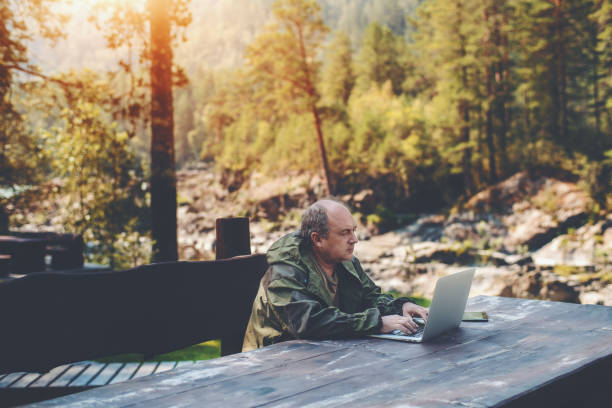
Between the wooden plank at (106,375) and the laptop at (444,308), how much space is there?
198 cm

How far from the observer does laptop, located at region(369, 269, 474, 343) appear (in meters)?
2.15

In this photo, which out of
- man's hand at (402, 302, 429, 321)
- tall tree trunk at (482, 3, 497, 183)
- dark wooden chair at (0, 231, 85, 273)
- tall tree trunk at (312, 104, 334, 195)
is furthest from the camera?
tall tree trunk at (482, 3, 497, 183)

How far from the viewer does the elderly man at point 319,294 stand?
2.37 m

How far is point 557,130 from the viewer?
966 inches

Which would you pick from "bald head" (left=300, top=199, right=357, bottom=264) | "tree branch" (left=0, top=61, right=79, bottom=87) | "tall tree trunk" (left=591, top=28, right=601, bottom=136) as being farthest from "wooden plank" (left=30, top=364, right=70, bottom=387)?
"tall tree trunk" (left=591, top=28, right=601, bottom=136)

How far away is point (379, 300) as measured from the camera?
3.04 m

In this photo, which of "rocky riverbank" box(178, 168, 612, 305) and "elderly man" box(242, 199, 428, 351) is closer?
"elderly man" box(242, 199, 428, 351)

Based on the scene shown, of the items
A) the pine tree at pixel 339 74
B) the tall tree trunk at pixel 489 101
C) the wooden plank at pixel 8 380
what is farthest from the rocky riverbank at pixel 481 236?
the pine tree at pixel 339 74

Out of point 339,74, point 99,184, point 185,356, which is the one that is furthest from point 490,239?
point 339,74

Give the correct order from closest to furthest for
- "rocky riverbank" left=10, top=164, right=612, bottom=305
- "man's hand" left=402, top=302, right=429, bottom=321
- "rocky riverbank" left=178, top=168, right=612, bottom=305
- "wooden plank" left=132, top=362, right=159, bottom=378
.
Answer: "man's hand" left=402, top=302, right=429, bottom=321
"wooden plank" left=132, top=362, right=159, bottom=378
"rocky riverbank" left=10, top=164, right=612, bottom=305
"rocky riverbank" left=178, top=168, right=612, bottom=305

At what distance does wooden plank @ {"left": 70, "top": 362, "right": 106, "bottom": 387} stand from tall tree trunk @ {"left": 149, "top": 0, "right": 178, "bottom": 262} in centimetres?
299

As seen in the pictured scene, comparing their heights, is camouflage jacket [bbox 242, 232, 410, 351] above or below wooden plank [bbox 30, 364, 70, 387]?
above

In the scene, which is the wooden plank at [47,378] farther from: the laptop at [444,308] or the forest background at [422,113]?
the forest background at [422,113]

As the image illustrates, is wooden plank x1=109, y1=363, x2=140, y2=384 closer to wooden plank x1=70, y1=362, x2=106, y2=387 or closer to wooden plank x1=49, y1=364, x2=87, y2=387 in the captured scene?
wooden plank x1=70, y1=362, x2=106, y2=387
